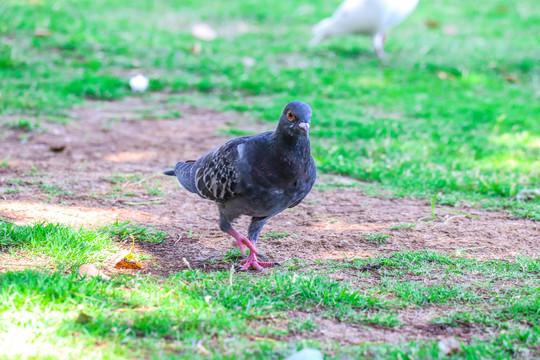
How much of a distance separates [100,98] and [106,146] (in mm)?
Answer: 1821

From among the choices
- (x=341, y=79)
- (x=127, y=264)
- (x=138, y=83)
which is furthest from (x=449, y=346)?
(x=341, y=79)

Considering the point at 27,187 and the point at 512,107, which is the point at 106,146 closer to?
the point at 27,187

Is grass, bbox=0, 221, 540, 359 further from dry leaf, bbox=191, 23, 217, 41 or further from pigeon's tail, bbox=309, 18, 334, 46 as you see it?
dry leaf, bbox=191, 23, 217, 41

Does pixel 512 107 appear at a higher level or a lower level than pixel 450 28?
lower

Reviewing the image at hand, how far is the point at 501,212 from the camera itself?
187 inches

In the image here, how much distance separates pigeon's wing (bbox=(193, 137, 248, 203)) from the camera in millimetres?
3650

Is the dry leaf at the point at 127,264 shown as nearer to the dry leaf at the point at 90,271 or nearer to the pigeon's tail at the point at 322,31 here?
the dry leaf at the point at 90,271

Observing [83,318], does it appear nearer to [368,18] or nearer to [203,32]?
[368,18]

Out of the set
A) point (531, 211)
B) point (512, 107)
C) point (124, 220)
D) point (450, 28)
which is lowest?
point (124, 220)

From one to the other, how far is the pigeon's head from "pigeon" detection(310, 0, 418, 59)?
6.39 meters

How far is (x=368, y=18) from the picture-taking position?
30.8 feet

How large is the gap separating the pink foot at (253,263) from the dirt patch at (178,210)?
155 mm

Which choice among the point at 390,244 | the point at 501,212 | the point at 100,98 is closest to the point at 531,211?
the point at 501,212

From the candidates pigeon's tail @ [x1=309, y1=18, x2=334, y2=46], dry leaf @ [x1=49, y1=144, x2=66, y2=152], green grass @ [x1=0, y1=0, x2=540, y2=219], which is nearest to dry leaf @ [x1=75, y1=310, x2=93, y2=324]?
green grass @ [x1=0, y1=0, x2=540, y2=219]
